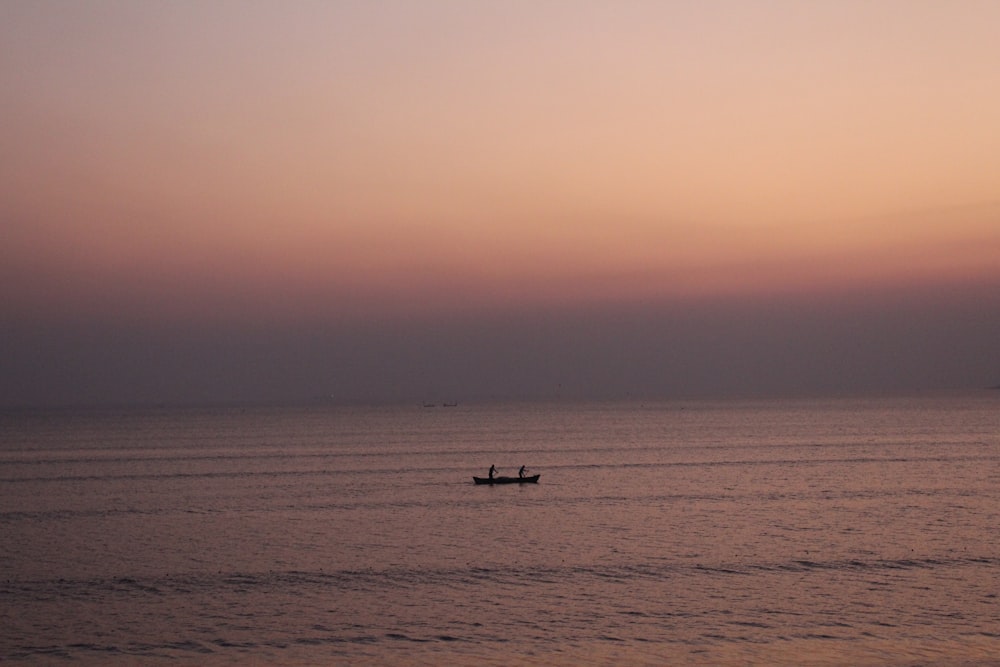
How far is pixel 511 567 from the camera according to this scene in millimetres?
41875

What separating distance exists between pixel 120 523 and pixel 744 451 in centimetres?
7634

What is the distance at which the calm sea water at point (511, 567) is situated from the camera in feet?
97.3

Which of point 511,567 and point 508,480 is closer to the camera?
point 511,567

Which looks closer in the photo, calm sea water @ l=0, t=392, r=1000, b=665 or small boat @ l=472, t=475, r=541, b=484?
calm sea water @ l=0, t=392, r=1000, b=665

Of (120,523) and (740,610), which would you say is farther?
(120,523)

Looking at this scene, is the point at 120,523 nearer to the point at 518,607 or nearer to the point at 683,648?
the point at 518,607

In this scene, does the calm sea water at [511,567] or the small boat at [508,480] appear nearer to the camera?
the calm sea water at [511,567]

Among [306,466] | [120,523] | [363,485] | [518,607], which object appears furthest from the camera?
[306,466]

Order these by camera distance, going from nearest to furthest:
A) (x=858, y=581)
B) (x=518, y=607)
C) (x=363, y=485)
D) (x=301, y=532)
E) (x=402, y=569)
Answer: (x=518, y=607), (x=858, y=581), (x=402, y=569), (x=301, y=532), (x=363, y=485)

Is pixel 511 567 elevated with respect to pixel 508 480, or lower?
elevated

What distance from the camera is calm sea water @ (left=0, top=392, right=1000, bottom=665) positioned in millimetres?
29672

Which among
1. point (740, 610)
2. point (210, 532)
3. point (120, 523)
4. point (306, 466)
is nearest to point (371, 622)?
point (740, 610)

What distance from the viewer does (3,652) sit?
29406 millimetres

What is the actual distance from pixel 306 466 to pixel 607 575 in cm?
6877
